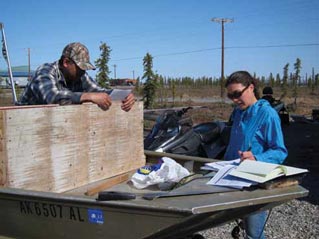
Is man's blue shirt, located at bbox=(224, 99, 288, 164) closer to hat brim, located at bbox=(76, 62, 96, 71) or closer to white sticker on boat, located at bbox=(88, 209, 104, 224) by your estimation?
white sticker on boat, located at bbox=(88, 209, 104, 224)

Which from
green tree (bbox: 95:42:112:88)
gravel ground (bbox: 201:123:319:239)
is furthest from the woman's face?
green tree (bbox: 95:42:112:88)

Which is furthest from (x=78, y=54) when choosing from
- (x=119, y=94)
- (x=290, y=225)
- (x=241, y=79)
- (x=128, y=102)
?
(x=290, y=225)

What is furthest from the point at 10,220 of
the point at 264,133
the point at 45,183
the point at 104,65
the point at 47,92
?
the point at 104,65

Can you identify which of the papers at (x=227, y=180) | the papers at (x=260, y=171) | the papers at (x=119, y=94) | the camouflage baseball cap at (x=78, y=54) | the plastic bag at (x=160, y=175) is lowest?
the plastic bag at (x=160, y=175)

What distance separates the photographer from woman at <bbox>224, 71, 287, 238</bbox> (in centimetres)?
277

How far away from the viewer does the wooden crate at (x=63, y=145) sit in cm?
271

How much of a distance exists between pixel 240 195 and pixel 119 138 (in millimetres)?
1678

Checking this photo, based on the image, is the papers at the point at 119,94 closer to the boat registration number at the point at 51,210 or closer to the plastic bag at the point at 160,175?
the plastic bag at the point at 160,175

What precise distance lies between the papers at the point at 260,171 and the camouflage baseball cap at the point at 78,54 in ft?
6.19

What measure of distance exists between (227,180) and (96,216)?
852 millimetres

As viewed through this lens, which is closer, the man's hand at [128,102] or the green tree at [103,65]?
the man's hand at [128,102]

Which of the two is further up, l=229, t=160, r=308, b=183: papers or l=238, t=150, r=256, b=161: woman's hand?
l=238, t=150, r=256, b=161: woman's hand

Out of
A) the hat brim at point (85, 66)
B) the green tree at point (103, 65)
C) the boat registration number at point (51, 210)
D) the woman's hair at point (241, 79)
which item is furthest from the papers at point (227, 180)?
the green tree at point (103, 65)

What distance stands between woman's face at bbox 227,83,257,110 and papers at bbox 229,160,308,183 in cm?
59
